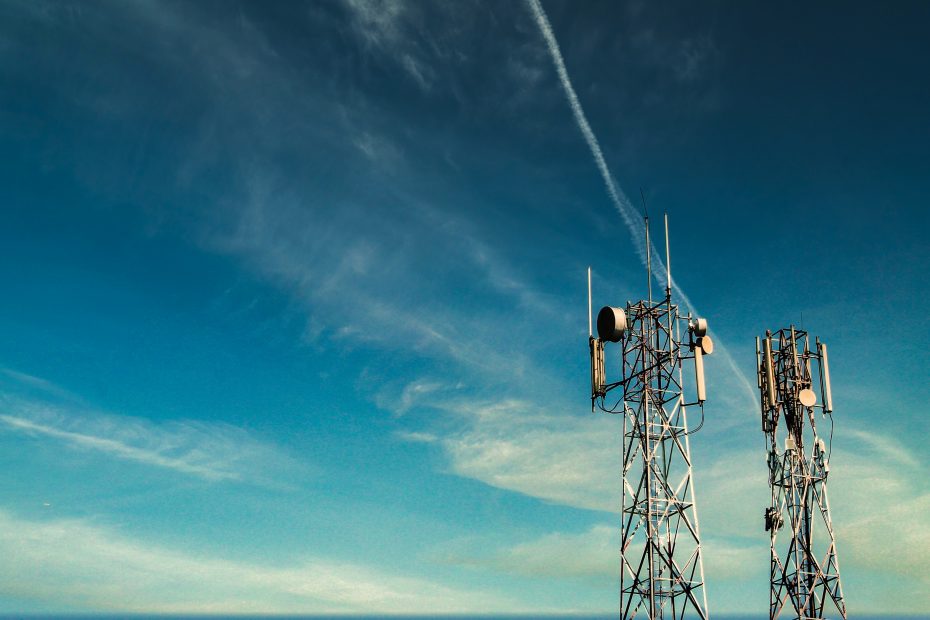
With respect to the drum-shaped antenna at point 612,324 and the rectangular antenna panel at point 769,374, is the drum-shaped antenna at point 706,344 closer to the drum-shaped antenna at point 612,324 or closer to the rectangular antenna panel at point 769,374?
the drum-shaped antenna at point 612,324

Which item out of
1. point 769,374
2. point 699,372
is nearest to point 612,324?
point 699,372

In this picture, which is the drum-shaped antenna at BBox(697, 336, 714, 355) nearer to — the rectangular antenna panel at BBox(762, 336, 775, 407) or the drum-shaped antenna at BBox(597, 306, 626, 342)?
the drum-shaped antenna at BBox(597, 306, 626, 342)

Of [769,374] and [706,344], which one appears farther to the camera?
[769,374]

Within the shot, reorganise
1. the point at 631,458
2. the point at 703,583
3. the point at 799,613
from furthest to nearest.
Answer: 1. the point at 799,613
2. the point at 631,458
3. the point at 703,583

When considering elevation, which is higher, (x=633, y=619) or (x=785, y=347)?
(x=785, y=347)

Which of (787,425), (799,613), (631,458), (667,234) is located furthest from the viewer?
(787,425)

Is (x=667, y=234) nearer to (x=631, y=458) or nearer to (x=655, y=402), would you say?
(x=655, y=402)

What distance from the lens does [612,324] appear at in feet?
117

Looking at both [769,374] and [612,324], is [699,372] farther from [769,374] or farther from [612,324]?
[769,374]

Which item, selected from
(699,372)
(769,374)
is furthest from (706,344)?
(769,374)

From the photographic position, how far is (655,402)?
34594mm

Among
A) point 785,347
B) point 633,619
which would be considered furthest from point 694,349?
point 785,347

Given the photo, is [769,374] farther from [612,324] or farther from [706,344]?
[612,324]

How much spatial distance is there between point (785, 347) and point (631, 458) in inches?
712
